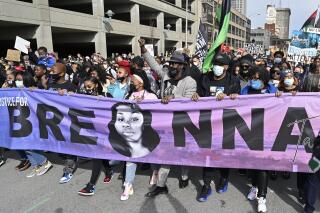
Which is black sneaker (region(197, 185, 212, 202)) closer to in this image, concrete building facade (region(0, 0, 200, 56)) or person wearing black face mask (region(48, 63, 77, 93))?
person wearing black face mask (region(48, 63, 77, 93))

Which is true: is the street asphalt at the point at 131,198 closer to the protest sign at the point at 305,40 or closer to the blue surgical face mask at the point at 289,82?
the blue surgical face mask at the point at 289,82

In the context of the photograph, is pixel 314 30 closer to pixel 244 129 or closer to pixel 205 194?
pixel 244 129

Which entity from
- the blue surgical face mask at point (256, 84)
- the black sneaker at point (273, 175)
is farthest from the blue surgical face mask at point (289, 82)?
the black sneaker at point (273, 175)

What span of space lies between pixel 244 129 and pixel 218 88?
65 centimetres

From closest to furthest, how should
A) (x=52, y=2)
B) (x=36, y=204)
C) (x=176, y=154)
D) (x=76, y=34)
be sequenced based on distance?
(x=36, y=204) → (x=176, y=154) → (x=76, y=34) → (x=52, y=2)

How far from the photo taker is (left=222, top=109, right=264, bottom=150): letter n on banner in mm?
4312

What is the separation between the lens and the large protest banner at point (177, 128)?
4.21 meters

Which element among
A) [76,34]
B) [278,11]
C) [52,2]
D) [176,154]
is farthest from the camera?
[278,11]

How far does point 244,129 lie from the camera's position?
4375mm

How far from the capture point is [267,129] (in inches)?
169

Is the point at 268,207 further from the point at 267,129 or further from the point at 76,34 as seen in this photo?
the point at 76,34

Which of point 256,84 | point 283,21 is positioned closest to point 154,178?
point 256,84

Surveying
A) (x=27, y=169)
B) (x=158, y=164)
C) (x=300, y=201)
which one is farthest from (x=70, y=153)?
(x=300, y=201)

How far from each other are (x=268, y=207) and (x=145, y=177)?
1.88 metres
